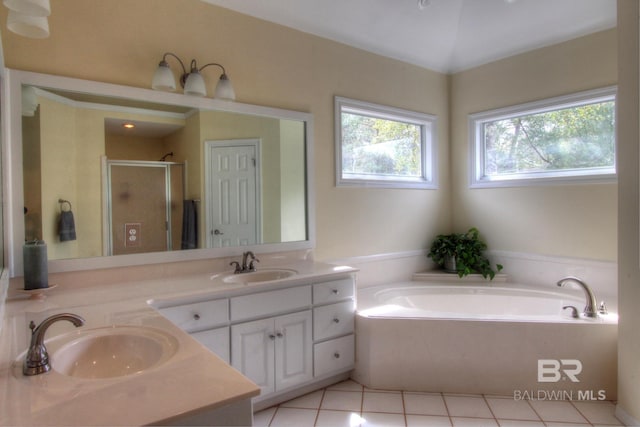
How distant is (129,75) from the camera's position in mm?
2201

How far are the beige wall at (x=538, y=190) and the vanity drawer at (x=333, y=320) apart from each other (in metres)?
1.77

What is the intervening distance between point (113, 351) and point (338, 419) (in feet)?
4.59

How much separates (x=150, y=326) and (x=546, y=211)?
3111 mm

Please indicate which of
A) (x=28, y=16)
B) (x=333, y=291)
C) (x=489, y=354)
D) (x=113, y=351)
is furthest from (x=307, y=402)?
(x=28, y=16)

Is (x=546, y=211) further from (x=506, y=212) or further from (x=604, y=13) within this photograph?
(x=604, y=13)

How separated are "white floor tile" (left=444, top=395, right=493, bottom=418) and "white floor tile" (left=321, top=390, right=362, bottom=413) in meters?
0.54

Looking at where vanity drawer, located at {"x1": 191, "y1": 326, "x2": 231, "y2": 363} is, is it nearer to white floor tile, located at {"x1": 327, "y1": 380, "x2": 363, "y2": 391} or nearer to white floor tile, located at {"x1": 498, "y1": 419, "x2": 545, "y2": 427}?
white floor tile, located at {"x1": 327, "y1": 380, "x2": 363, "y2": 391}

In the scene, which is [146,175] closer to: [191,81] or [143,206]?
[143,206]

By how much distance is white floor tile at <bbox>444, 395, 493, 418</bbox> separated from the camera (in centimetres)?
220

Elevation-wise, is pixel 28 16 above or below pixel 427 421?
above

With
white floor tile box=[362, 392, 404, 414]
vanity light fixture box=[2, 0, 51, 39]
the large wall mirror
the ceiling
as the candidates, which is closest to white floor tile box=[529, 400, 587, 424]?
white floor tile box=[362, 392, 404, 414]

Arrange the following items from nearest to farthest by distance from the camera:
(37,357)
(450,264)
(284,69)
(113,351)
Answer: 1. (37,357)
2. (113,351)
3. (284,69)
4. (450,264)

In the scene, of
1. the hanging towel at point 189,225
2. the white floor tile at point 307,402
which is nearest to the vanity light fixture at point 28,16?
the hanging towel at point 189,225

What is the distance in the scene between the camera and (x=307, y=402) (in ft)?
7.73
